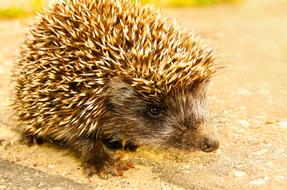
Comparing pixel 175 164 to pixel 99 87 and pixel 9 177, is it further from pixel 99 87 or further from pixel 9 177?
pixel 9 177

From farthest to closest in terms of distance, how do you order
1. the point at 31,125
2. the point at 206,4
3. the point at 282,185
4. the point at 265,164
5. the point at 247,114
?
the point at 206,4 < the point at 247,114 < the point at 31,125 < the point at 265,164 < the point at 282,185

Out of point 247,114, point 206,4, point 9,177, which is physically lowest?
point 9,177

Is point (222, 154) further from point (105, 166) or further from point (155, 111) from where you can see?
point (105, 166)

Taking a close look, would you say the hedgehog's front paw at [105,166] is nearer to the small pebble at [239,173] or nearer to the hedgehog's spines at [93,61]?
the hedgehog's spines at [93,61]

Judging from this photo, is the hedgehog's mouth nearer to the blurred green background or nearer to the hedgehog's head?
the hedgehog's head

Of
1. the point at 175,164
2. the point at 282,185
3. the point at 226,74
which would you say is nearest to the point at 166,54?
the point at 175,164

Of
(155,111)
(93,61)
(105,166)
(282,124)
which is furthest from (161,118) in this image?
(282,124)

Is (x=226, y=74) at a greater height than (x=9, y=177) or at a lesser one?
greater

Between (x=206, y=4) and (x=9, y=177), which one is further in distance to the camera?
(x=206, y=4)
